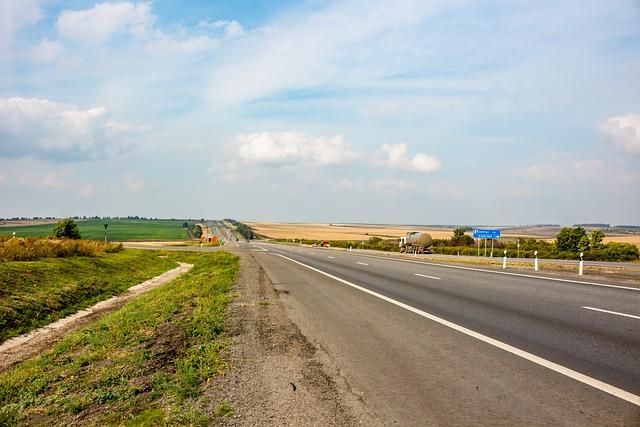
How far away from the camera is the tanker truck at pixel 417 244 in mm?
63500

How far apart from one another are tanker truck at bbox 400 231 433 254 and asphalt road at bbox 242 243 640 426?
49.5m

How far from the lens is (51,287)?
806 inches

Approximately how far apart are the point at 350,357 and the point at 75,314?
50.6 feet

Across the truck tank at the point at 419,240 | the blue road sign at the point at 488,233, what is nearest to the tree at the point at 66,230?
the truck tank at the point at 419,240

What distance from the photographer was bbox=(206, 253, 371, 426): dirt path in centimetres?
474

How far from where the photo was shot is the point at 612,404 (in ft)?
15.7

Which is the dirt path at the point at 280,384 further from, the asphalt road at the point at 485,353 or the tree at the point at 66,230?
the tree at the point at 66,230

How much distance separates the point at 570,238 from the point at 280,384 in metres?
71.0

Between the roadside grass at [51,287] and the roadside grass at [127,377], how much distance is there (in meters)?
5.53

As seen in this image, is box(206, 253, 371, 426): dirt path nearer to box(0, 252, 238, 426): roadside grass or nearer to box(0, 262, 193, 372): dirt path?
box(0, 252, 238, 426): roadside grass

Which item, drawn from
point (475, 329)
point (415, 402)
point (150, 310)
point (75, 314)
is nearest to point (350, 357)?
point (415, 402)

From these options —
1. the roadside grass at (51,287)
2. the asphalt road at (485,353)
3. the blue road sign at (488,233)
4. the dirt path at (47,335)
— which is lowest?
the dirt path at (47,335)

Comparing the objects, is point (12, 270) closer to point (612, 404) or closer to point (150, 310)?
point (150, 310)

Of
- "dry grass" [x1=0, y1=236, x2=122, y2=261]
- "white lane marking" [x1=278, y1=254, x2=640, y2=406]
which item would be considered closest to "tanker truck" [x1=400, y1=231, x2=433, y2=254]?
"dry grass" [x1=0, y1=236, x2=122, y2=261]
